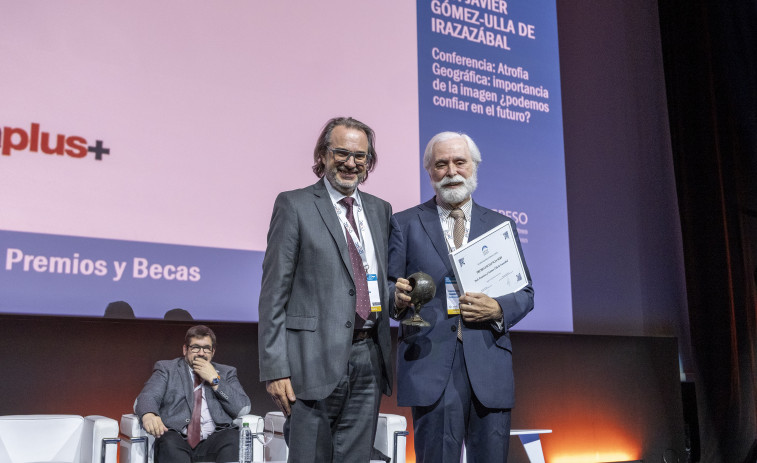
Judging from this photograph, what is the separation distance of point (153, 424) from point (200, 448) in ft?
1.12

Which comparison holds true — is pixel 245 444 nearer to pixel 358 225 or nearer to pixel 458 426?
pixel 458 426

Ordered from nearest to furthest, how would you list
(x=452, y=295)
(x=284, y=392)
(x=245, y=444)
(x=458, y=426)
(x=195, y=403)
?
(x=284, y=392) → (x=458, y=426) → (x=452, y=295) → (x=245, y=444) → (x=195, y=403)

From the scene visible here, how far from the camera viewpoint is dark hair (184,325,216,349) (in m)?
3.82

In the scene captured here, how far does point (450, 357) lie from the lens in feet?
7.49

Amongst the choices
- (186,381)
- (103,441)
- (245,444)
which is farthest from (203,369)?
(103,441)

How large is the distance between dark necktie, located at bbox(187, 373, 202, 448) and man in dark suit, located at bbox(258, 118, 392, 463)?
5.87 ft

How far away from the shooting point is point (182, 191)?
12.6 feet

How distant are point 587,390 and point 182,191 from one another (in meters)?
3.45

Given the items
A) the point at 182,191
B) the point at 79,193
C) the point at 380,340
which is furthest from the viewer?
the point at 182,191

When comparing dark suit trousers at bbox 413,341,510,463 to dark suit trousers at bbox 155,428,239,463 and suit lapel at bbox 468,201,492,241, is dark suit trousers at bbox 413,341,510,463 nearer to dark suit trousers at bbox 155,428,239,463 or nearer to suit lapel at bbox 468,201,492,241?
suit lapel at bbox 468,201,492,241

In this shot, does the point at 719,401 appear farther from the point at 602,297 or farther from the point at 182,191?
the point at 182,191

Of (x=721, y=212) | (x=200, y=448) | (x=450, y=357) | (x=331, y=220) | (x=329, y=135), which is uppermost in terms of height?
(x=721, y=212)

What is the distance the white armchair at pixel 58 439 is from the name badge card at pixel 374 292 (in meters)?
1.84

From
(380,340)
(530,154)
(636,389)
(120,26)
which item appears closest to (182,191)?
(120,26)
